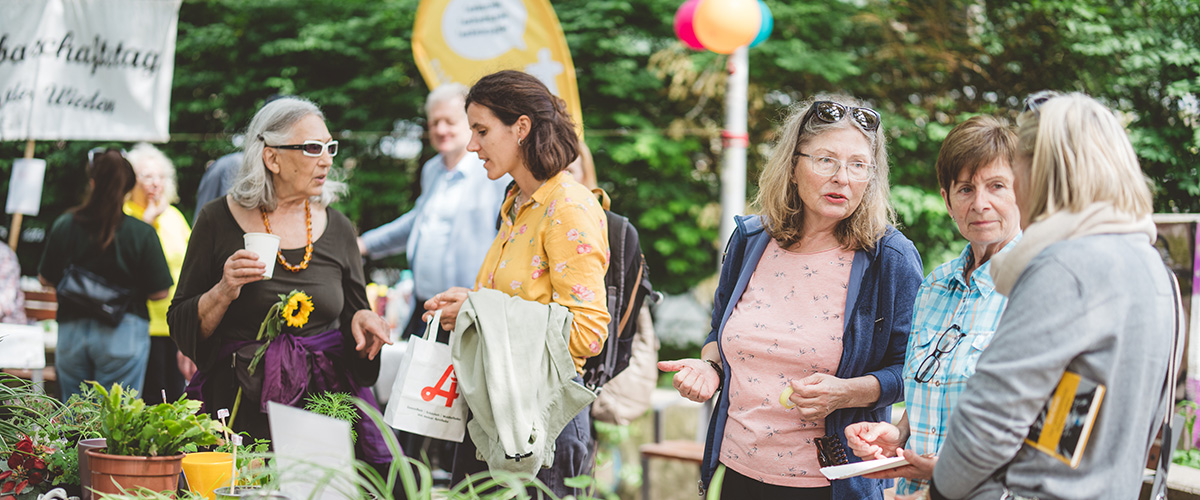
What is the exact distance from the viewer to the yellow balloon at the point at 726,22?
474 centimetres

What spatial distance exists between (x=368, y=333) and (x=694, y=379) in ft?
3.04

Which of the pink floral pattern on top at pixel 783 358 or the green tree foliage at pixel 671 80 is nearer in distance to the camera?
the pink floral pattern on top at pixel 783 358

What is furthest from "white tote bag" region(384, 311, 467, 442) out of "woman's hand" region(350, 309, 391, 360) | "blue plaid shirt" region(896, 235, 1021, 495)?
"blue plaid shirt" region(896, 235, 1021, 495)

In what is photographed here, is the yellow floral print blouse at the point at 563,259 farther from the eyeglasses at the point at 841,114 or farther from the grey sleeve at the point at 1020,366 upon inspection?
the grey sleeve at the point at 1020,366

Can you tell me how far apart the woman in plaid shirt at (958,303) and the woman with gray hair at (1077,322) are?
438 millimetres

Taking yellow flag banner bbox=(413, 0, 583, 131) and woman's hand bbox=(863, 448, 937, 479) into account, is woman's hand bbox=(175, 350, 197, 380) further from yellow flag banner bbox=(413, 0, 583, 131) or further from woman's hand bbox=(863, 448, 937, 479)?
woman's hand bbox=(863, 448, 937, 479)

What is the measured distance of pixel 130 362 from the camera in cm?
409

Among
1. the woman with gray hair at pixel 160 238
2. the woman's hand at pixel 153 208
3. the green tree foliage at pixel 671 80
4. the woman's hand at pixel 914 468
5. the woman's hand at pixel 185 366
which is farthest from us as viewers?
the green tree foliage at pixel 671 80

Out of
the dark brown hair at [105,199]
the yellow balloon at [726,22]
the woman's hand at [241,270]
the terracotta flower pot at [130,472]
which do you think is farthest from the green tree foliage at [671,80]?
the terracotta flower pot at [130,472]

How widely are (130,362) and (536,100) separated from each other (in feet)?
9.52

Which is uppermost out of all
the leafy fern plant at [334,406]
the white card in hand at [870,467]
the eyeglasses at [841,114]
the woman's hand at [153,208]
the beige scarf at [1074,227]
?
the eyeglasses at [841,114]

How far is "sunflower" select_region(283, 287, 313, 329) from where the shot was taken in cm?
220

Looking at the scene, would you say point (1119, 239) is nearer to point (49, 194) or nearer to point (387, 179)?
point (387, 179)

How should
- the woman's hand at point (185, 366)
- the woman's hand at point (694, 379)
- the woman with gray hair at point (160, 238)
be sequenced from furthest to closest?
the woman with gray hair at point (160, 238) → the woman's hand at point (185, 366) → the woman's hand at point (694, 379)
